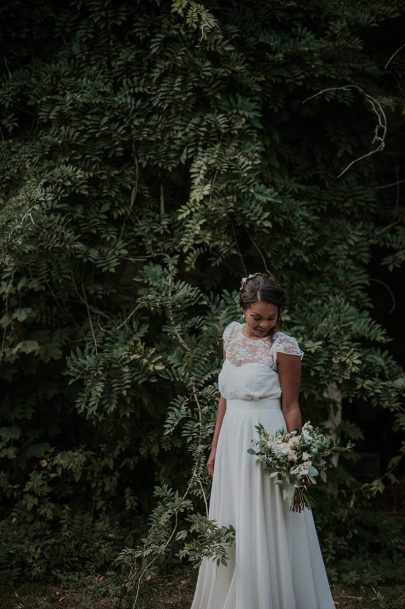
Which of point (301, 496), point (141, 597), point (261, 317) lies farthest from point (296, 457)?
point (141, 597)

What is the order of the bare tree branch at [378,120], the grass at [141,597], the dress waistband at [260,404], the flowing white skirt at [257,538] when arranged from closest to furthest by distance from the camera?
the flowing white skirt at [257,538], the dress waistband at [260,404], the grass at [141,597], the bare tree branch at [378,120]

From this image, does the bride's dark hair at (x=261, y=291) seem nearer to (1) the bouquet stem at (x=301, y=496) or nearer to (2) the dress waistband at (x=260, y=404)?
(2) the dress waistband at (x=260, y=404)

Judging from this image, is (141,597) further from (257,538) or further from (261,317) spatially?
(261,317)

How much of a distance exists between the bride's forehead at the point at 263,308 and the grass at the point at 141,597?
1944 mm

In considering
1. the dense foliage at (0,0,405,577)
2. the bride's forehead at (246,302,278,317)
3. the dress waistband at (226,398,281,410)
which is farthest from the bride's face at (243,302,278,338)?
the dense foliage at (0,0,405,577)

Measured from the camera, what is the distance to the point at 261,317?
375 cm

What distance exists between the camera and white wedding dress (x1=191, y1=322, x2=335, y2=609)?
3.67 metres

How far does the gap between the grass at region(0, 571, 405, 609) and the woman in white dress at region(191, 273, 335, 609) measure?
82cm

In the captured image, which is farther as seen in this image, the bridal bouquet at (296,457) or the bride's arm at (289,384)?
the bride's arm at (289,384)

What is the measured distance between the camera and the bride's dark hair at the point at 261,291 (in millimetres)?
3703

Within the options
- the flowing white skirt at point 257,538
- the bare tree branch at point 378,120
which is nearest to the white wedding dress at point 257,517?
the flowing white skirt at point 257,538

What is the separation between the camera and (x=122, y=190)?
5.41 meters

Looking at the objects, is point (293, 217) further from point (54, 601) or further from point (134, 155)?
point (54, 601)

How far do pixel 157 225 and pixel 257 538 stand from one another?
2.44 meters
